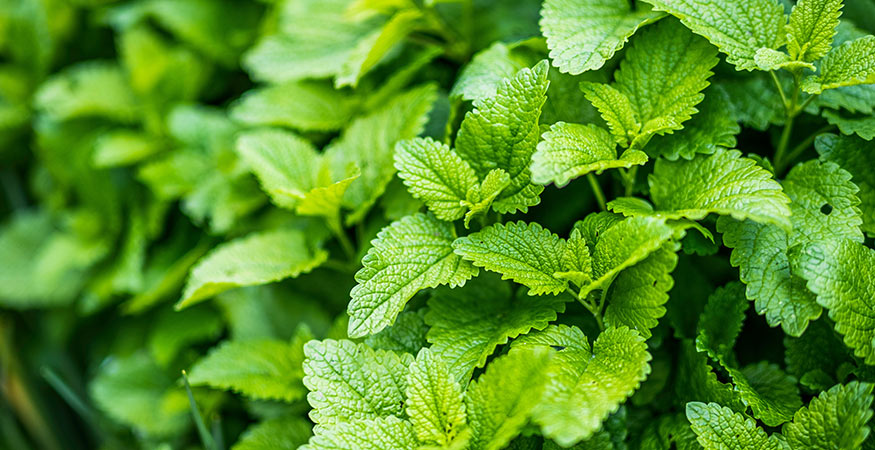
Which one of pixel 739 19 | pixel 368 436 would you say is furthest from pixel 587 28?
pixel 368 436

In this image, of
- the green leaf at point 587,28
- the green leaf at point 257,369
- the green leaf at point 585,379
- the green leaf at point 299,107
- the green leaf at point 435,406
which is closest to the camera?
the green leaf at point 585,379

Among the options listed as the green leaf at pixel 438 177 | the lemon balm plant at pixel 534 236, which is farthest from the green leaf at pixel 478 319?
the green leaf at pixel 438 177

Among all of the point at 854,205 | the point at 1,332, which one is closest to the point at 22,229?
the point at 1,332

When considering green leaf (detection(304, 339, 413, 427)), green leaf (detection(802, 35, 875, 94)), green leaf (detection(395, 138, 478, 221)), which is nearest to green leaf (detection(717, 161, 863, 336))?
green leaf (detection(802, 35, 875, 94))

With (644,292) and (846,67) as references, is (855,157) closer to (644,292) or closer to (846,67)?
(846,67)

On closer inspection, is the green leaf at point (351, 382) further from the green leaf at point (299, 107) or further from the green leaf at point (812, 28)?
the green leaf at point (812, 28)

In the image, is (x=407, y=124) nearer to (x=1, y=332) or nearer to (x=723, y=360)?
(x=723, y=360)
